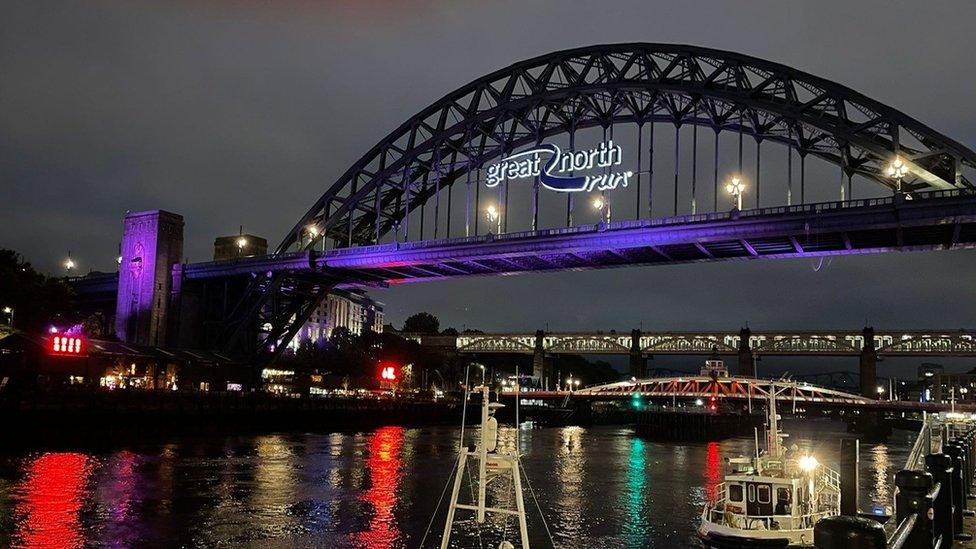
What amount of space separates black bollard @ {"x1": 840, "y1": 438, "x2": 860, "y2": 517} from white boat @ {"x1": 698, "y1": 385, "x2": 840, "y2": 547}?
5.99 m

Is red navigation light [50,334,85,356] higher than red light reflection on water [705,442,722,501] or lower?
higher

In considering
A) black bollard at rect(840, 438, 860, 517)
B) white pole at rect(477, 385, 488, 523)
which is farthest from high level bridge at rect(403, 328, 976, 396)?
white pole at rect(477, 385, 488, 523)

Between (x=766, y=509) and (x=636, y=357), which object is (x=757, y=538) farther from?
(x=636, y=357)

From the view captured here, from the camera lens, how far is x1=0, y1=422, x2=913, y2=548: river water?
29812 mm

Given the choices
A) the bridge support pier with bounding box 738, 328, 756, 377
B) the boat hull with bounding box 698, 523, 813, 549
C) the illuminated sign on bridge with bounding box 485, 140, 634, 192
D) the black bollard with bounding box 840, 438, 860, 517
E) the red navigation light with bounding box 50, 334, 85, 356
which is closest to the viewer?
the black bollard with bounding box 840, 438, 860, 517

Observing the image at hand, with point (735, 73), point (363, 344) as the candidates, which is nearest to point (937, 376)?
point (363, 344)

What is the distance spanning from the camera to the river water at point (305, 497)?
97.8ft

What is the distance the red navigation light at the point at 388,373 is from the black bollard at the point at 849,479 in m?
123

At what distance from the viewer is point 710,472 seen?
196 ft

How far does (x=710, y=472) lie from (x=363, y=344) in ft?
286

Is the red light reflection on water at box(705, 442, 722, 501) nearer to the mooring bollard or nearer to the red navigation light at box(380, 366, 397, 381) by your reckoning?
the mooring bollard

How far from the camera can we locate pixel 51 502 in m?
33.8

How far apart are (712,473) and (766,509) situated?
33.0 metres

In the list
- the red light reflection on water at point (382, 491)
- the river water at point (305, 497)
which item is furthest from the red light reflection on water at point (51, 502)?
the red light reflection on water at point (382, 491)
